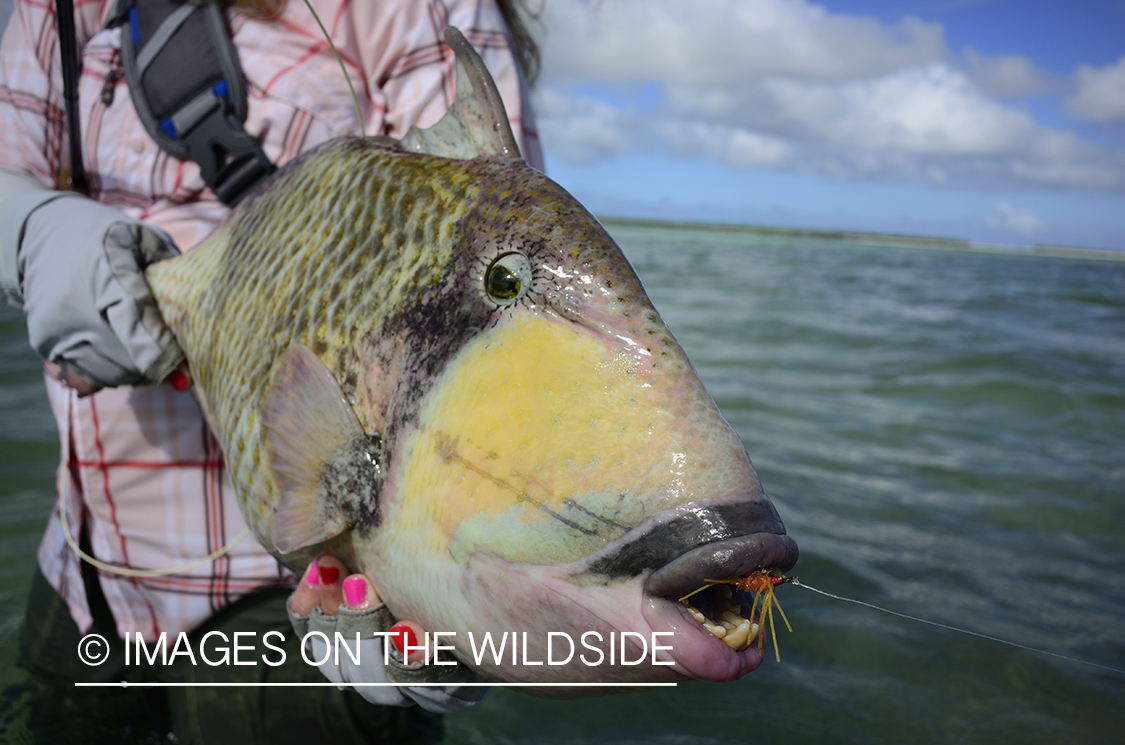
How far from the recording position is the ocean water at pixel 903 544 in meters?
2.98

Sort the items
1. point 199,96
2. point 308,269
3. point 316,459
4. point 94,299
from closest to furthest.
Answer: point 316,459 < point 308,269 < point 94,299 < point 199,96

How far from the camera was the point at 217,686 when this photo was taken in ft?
6.54

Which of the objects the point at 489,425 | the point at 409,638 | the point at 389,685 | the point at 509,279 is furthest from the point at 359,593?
the point at 509,279

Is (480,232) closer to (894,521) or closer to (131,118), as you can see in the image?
(131,118)

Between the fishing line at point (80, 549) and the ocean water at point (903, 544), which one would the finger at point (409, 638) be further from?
the ocean water at point (903, 544)

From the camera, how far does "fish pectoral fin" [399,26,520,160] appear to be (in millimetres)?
1127

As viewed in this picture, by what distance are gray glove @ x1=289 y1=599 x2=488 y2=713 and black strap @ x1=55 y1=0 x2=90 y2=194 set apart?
4.66ft

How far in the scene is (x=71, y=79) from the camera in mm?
1909

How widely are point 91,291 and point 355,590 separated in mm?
896

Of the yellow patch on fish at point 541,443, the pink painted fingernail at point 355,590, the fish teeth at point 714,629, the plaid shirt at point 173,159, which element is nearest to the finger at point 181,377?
the plaid shirt at point 173,159

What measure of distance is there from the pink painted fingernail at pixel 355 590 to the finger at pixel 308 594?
0.10 meters

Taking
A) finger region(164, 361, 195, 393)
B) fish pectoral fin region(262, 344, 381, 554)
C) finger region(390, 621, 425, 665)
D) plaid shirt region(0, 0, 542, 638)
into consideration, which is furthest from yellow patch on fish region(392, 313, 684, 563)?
plaid shirt region(0, 0, 542, 638)

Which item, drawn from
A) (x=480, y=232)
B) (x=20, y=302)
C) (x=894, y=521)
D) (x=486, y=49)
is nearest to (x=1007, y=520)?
(x=894, y=521)

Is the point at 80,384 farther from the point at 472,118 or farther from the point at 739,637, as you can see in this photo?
the point at 739,637
